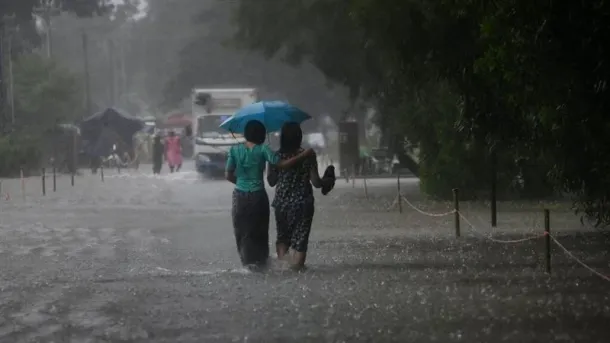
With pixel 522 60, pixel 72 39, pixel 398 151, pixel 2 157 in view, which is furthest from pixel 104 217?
pixel 72 39

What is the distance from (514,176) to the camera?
2673 cm

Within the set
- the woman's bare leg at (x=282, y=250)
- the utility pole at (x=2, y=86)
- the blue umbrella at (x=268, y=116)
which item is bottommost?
the woman's bare leg at (x=282, y=250)

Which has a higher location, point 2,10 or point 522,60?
point 2,10

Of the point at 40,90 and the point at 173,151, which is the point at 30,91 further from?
the point at 173,151

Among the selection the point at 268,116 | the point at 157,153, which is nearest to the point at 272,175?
the point at 268,116

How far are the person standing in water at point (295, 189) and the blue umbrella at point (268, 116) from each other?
1.12 meters

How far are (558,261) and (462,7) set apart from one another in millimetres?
3639

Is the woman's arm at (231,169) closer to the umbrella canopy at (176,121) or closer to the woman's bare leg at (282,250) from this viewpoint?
the woman's bare leg at (282,250)

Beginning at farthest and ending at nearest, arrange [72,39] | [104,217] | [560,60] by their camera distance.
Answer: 1. [72,39]
2. [104,217]
3. [560,60]

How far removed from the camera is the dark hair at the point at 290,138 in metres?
13.9

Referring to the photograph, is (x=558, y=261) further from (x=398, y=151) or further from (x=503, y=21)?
(x=398, y=151)

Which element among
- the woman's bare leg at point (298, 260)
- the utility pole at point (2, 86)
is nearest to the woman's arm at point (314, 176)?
the woman's bare leg at point (298, 260)

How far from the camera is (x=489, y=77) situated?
14664 mm

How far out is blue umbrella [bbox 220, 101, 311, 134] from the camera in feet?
49.8
